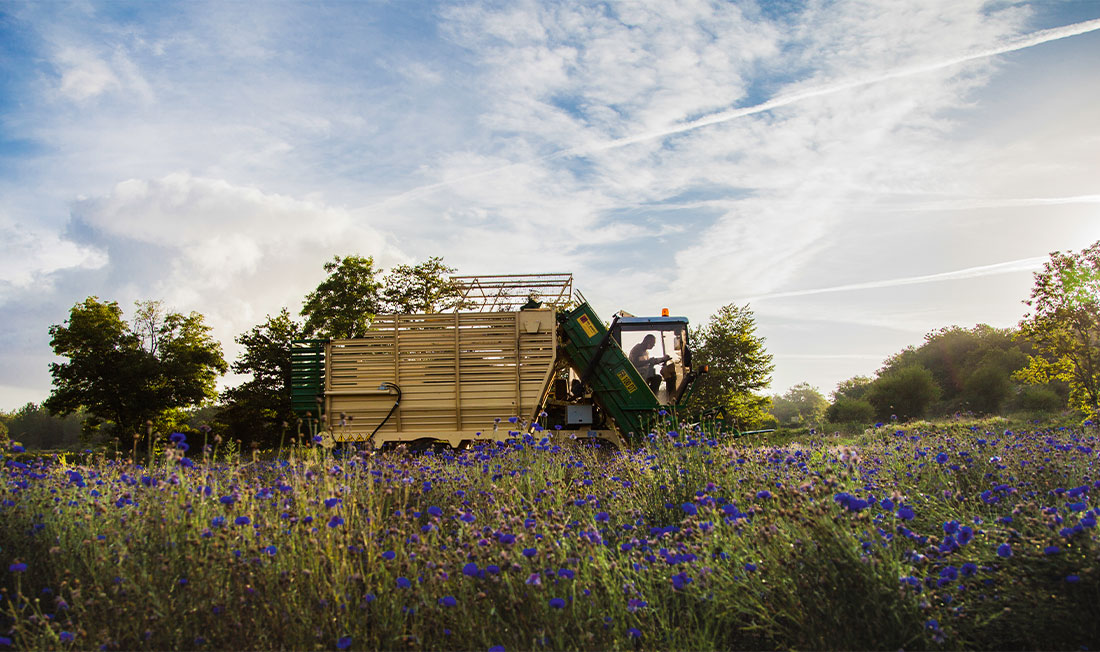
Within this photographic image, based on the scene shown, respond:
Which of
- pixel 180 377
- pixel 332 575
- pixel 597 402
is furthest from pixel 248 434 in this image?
pixel 332 575

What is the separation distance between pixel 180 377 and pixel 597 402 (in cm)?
2149

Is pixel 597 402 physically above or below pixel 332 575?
above

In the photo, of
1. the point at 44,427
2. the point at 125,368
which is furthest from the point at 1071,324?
the point at 44,427

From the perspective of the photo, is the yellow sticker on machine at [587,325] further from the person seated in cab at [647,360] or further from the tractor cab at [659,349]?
the person seated in cab at [647,360]

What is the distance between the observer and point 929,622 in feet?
10.0

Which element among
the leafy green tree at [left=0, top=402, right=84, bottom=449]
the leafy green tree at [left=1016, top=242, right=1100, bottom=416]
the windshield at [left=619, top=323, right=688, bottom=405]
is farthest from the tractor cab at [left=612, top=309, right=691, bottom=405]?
the leafy green tree at [left=0, top=402, right=84, bottom=449]

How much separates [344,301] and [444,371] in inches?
660

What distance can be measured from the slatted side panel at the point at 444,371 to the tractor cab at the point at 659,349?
153 cm

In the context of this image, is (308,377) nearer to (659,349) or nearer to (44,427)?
(659,349)

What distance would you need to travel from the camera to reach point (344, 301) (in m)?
28.2

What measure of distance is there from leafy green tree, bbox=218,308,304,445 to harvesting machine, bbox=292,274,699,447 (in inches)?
→ 538

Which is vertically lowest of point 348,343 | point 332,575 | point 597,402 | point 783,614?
point 783,614

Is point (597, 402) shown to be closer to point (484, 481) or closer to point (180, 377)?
point (484, 481)

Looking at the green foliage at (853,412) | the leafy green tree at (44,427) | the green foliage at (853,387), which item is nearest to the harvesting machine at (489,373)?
the green foliage at (853,412)
